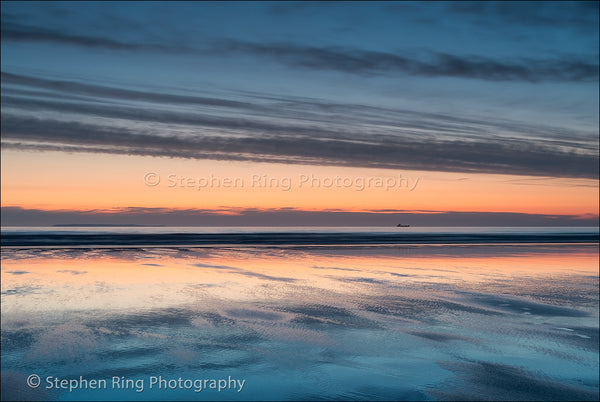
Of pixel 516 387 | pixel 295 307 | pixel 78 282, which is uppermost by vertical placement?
pixel 78 282

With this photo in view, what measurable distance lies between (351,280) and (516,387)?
31.6 feet

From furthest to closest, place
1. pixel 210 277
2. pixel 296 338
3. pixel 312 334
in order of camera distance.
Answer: pixel 210 277 → pixel 312 334 → pixel 296 338

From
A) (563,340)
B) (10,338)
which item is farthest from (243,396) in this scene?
(563,340)

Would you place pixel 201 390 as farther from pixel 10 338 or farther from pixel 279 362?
pixel 10 338

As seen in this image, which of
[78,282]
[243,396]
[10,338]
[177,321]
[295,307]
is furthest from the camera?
[78,282]

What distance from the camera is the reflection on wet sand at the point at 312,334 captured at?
650cm

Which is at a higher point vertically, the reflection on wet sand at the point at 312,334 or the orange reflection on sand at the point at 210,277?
the orange reflection on sand at the point at 210,277

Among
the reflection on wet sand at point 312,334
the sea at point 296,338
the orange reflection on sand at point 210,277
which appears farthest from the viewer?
the orange reflection on sand at point 210,277

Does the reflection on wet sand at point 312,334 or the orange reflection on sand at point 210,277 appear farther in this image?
the orange reflection on sand at point 210,277

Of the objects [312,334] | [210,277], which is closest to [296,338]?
[312,334]

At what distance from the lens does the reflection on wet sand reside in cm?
650

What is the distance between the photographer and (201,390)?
625 cm

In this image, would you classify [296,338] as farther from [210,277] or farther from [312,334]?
[210,277]

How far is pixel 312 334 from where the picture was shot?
8.84 meters
